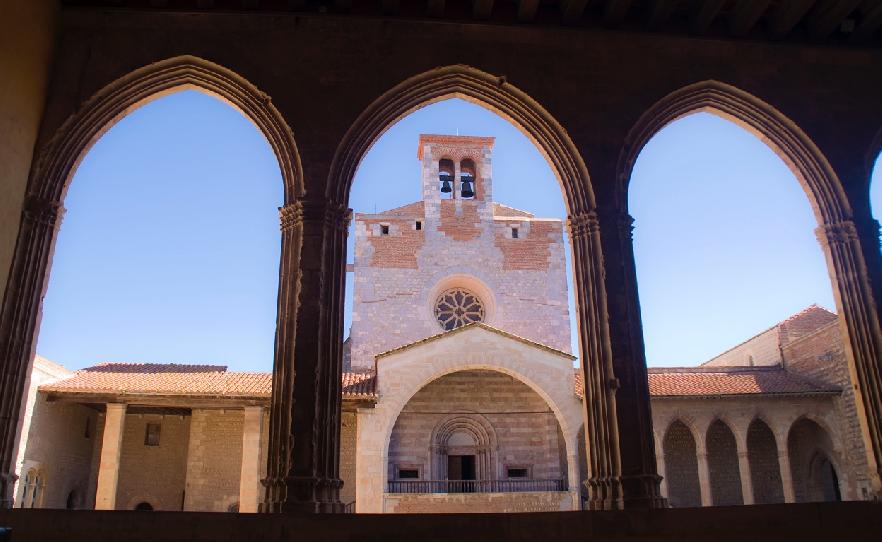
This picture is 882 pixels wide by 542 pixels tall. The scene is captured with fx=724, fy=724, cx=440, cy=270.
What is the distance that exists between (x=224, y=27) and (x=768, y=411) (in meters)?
14.7

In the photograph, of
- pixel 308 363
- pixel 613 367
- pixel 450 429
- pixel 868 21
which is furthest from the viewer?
pixel 450 429

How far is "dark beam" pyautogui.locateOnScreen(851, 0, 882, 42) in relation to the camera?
282 inches

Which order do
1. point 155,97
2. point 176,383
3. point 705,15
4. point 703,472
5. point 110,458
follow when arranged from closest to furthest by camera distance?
point 155,97, point 705,15, point 110,458, point 176,383, point 703,472

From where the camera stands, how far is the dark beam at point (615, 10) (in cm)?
714

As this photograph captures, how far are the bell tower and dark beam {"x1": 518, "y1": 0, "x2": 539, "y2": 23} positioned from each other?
14880mm

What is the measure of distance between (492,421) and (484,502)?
2.53 meters

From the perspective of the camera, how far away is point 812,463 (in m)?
17.5

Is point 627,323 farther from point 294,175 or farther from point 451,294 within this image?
point 451,294

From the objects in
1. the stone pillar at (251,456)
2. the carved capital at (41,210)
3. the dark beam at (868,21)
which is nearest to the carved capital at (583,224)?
the dark beam at (868,21)

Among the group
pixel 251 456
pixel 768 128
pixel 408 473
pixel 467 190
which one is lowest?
pixel 408 473

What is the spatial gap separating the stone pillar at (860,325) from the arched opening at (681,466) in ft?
37.1

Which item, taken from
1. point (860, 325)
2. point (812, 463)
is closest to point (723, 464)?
point (812, 463)

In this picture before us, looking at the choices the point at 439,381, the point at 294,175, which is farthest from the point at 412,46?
the point at 439,381

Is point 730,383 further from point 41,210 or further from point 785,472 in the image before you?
point 41,210
